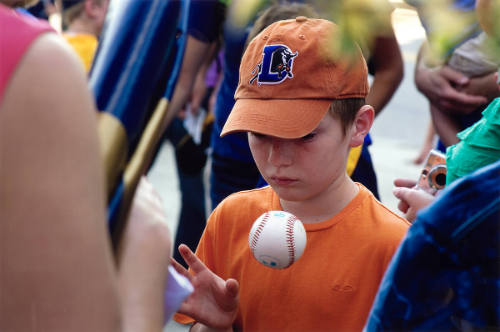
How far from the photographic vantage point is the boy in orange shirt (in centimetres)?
171

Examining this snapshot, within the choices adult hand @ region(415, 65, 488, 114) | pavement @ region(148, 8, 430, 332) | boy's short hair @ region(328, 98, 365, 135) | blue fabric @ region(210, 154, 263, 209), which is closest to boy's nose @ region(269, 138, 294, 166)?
boy's short hair @ region(328, 98, 365, 135)

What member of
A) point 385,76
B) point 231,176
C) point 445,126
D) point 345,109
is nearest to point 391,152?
point 445,126

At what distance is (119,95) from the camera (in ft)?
3.24

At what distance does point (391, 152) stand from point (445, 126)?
604cm

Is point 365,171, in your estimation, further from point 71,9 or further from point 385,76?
point 71,9

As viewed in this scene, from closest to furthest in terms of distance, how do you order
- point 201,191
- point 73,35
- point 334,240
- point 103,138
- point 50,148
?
1. point 50,148
2. point 103,138
3. point 334,240
4. point 73,35
5. point 201,191

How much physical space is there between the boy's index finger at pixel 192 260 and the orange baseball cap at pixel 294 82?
399mm

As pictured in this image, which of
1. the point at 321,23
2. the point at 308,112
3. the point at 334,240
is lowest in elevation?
the point at 334,240

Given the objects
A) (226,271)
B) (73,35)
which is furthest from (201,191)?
(226,271)

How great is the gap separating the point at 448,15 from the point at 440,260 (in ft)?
1.40

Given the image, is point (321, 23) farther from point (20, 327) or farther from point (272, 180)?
point (20, 327)

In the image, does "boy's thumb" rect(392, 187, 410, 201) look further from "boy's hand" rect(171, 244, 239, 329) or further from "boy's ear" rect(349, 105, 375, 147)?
"boy's hand" rect(171, 244, 239, 329)

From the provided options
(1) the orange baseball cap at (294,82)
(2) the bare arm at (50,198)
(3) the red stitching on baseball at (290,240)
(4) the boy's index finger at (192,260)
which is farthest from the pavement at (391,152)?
(2) the bare arm at (50,198)

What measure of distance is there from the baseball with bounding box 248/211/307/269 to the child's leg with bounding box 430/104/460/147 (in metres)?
1.67
